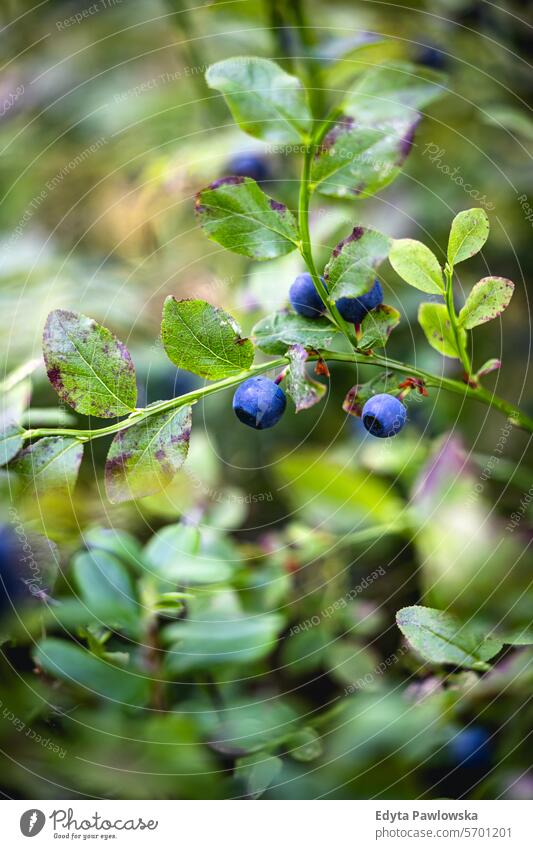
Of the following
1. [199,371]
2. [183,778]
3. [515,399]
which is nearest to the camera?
[199,371]

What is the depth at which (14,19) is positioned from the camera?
116 cm

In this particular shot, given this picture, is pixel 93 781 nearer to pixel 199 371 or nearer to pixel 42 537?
pixel 42 537

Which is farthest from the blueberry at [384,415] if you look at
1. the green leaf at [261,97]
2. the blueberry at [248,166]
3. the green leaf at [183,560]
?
the blueberry at [248,166]

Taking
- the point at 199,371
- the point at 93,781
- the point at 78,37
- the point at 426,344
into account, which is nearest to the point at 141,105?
the point at 78,37

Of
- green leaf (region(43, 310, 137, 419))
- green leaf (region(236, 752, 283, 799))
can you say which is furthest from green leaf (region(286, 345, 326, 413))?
green leaf (region(236, 752, 283, 799))

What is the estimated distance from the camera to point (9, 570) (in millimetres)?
727

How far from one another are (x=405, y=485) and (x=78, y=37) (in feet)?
2.88

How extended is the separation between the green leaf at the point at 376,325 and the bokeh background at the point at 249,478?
304 mm

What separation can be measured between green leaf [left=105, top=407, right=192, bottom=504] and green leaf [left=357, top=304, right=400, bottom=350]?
13 centimetres

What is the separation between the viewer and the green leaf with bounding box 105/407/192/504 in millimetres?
479

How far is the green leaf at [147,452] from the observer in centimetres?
Answer: 48

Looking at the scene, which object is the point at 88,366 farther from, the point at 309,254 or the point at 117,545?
the point at 117,545

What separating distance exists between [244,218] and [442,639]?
0.34 metres

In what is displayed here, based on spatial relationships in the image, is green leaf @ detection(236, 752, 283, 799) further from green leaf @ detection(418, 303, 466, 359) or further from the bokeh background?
green leaf @ detection(418, 303, 466, 359)
